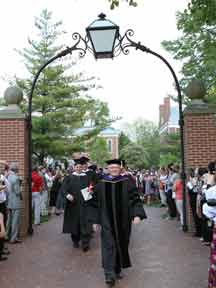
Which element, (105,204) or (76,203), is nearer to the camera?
(105,204)

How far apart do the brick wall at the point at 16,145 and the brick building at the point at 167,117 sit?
54.5m

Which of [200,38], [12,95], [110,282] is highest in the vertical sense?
[200,38]

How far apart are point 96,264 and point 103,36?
515cm

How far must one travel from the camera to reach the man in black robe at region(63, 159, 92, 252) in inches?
369

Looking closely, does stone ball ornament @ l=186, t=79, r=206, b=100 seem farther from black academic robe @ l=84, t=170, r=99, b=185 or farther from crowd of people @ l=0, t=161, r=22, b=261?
crowd of people @ l=0, t=161, r=22, b=261

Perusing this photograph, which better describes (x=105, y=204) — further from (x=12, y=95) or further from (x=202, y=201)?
(x=12, y=95)

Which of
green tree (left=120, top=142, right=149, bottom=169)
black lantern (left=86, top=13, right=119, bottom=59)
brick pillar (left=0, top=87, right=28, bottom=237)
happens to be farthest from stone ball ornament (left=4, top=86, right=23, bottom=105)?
green tree (left=120, top=142, right=149, bottom=169)

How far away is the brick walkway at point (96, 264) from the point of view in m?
6.39

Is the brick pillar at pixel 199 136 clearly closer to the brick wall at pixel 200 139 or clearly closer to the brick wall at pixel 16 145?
the brick wall at pixel 200 139

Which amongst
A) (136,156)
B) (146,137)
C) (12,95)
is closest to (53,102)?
(12,95)

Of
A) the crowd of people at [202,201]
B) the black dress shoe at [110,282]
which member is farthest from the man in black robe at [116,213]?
the crowd of people at [202,201]

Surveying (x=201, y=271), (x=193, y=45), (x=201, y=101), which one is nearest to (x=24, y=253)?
(x=201, y=271)

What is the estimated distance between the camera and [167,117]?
7344cm

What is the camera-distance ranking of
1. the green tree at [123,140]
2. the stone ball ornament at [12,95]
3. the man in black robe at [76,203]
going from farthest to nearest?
the green tree at [123,140] < the stone ball ornament at [12,95] < the man in black robe at [76,203]
